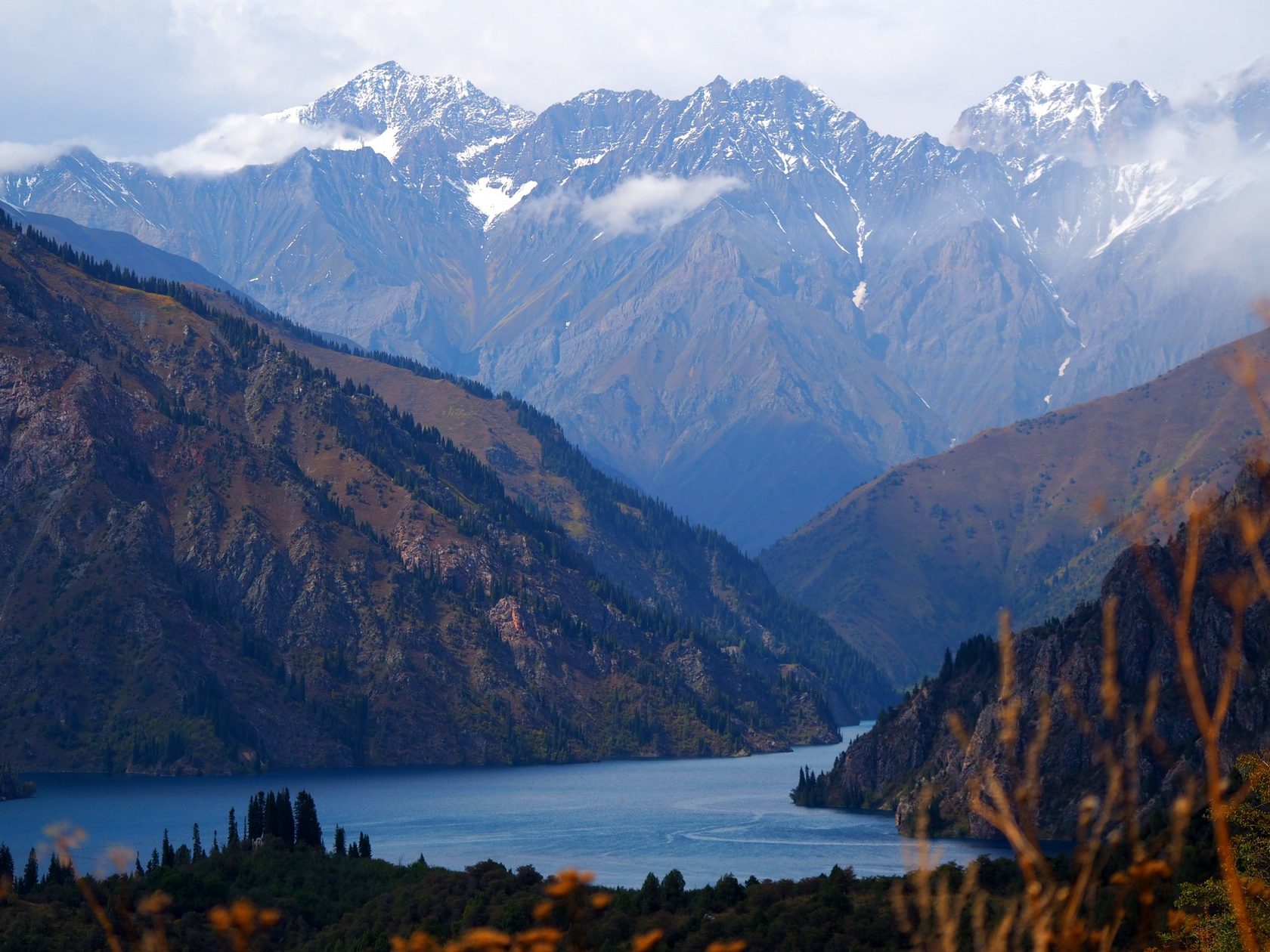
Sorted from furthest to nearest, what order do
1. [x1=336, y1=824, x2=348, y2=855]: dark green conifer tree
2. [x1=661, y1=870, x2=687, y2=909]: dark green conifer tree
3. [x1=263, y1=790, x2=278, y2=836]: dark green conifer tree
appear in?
[x1=263, y1=790, x2=278, y2=836]: dark green conifer tree → [x1=336, y1=824, x2=348, y2=855]: dark green conifer tree → [x1=661, y1=870, x2=687, y2=909]: dark green conifer tree

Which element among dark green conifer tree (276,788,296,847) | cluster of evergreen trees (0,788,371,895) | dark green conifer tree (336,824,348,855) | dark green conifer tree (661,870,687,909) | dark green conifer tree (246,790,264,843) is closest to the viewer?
dark green conifer tree (661,870,687,909)

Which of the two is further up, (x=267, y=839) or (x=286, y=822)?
(x=286, y=822)

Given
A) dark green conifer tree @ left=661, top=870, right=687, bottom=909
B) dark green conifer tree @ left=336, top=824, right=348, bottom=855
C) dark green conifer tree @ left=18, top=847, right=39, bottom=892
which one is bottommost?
dark green conifer tree @ left=661, top=870, right=687, bottom=909

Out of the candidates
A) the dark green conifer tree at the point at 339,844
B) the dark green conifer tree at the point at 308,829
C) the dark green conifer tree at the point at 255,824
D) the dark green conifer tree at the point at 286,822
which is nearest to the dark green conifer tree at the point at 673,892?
the dark green conifer tree at the point at 339,844

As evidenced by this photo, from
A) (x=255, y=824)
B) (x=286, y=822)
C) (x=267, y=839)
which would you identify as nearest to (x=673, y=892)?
(x=267, y=839)

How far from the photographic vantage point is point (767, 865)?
598 ft

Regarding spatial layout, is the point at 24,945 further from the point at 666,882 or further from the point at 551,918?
the point at 666,882

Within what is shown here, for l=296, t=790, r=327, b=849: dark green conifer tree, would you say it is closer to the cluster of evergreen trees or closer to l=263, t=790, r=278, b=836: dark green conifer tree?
the cluster of evergreen trees

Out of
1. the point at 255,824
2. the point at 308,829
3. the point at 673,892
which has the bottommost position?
the point at 673,892

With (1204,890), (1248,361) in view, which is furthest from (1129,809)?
(1204,890)

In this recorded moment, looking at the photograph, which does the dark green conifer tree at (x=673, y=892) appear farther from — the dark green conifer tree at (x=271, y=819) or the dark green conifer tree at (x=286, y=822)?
the dark green conifer tree at (x=271, y=819)

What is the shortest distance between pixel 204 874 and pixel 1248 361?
143285mm

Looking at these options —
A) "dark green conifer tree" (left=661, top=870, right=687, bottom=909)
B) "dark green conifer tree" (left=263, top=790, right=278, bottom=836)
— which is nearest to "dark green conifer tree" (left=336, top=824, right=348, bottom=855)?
"dark green conifer tree" (left=263, top=790, right=278, bottom=836)

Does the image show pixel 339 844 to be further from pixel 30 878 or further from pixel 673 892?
pixel 673 892
